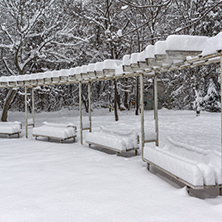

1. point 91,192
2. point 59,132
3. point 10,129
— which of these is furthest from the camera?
point 10,129

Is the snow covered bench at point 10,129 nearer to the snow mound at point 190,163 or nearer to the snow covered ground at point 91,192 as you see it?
the snow covered ground at point 91,192

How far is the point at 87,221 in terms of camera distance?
3561 millimetres

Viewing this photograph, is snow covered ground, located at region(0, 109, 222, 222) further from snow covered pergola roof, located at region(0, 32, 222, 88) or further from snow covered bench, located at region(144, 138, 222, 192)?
snow covered pergola roof, located at region(0, 32, 222, 88)

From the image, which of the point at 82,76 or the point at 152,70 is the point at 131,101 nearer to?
the point at 82,76

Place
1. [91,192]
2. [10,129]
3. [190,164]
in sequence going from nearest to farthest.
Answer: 1. [190,164]
2. [91,192]
3. [10,129]

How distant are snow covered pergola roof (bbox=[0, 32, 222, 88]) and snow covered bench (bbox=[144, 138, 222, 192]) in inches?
76.1

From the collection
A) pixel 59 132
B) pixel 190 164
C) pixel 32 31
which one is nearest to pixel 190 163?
pixel 190 164

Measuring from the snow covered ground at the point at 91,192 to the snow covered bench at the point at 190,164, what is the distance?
31 cm

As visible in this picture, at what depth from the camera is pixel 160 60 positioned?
17.5ft

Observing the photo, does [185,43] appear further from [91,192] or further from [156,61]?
[91,192]

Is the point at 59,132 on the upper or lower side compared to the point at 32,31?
lower

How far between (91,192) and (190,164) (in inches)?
75.6

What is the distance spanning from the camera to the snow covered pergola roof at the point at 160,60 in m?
4.40

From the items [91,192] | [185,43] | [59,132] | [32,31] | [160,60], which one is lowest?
[91,192]
